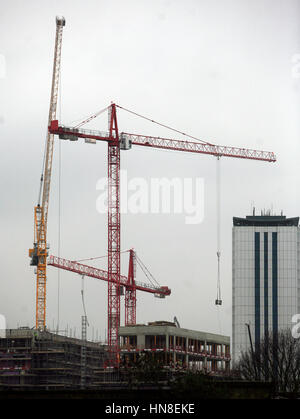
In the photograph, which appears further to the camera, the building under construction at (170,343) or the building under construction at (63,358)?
the building under construction at (170,343)

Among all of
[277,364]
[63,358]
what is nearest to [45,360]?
[63,358]

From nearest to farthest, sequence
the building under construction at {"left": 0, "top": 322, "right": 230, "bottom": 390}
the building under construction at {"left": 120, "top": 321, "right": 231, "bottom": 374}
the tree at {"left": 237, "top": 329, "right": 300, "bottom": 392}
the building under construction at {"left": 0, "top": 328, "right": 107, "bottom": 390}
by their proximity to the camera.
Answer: the tree at {"left": 237, "top": 329, "right": 300, "bottom": 392}
the building under construction at {"left": 0, "top": 322, "right": 230, "bottom": 390}
the building under construction at {"left": 0, "top": 328, "right": 107, "bottom": 390}
the building under construction at {"left": 120, "top": 321, "right": 231, "bottom": 374}

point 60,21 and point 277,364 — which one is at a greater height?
point 60,21

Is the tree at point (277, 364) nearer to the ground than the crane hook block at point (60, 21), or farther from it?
nearer to the ground

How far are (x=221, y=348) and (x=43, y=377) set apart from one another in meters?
68.6

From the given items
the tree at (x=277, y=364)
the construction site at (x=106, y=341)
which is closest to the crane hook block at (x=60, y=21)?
the construction site at (x=106, y=341)

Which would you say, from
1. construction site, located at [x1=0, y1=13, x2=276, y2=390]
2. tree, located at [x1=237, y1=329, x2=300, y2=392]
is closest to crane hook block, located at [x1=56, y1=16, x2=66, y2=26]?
construction site, located at [x1=0, y1=13, x2=276, y2=390]

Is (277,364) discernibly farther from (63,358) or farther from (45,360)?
(45,360)

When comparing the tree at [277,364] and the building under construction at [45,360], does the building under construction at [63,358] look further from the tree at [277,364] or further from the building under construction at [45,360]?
the tree at [277,364]

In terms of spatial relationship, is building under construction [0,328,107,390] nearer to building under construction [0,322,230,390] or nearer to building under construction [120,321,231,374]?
building under construction [0,322,230,390]
